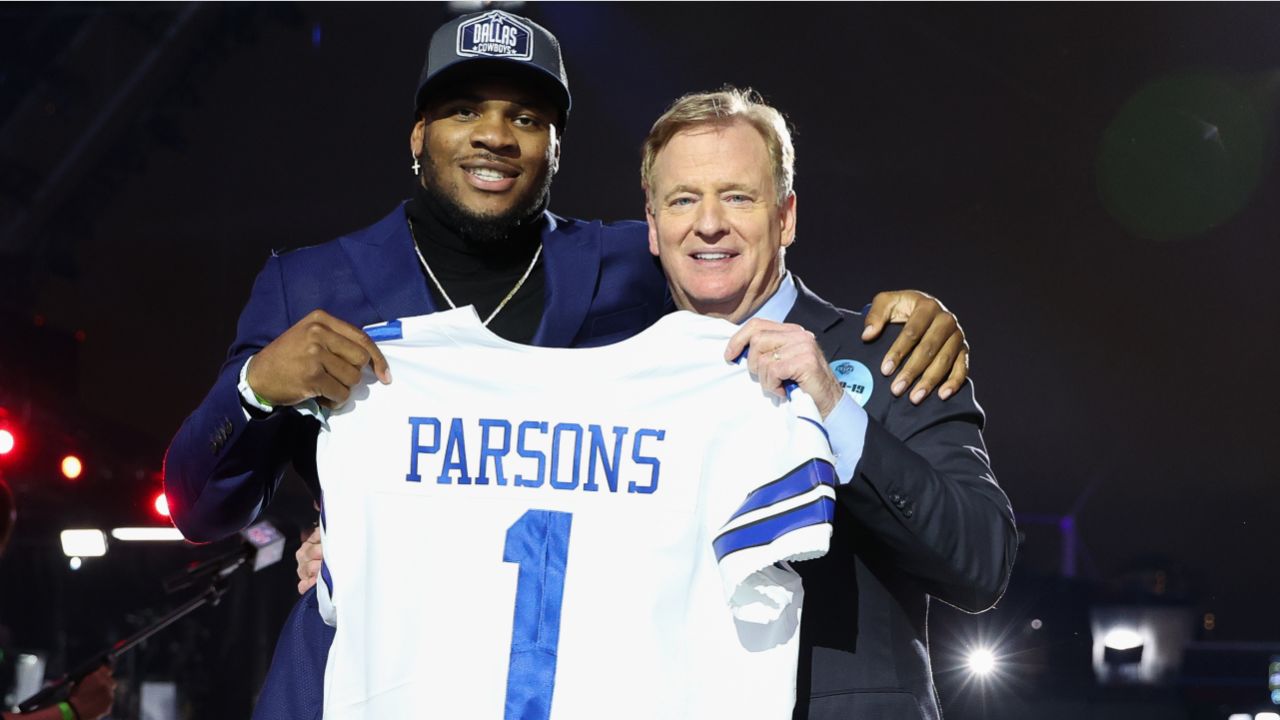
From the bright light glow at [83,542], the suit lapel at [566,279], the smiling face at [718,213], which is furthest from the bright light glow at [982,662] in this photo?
the smiling face at [718,213]

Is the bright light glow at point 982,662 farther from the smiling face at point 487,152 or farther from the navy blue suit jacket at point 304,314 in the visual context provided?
the smiling face at point 487,152

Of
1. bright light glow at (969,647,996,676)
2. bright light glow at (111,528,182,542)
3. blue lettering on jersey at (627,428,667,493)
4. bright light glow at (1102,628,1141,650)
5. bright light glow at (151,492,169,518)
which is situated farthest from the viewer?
bright light glow at (1102,628,1141,650)

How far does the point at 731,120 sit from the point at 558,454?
581 millimetres

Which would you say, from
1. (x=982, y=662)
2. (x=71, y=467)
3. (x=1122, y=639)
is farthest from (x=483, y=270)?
(x=1122, y=639)

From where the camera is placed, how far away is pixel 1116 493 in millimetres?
6598

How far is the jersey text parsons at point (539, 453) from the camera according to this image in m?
1.71

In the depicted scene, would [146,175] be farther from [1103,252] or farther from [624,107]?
[1103,252]

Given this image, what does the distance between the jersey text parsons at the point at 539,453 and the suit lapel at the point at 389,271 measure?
0.31 m

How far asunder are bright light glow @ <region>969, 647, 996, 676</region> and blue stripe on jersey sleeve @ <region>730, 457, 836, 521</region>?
4987mm

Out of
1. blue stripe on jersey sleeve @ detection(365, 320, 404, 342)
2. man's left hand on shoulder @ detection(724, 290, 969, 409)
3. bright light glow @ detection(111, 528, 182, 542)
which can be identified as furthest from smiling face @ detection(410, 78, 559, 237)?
bright light glow @ detection(111, 528, 182, 542)

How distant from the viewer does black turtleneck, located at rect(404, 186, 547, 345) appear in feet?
6.81

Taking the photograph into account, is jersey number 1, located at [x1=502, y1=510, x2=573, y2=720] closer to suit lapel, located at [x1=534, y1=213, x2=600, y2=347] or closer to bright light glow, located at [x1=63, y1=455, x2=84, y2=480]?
suit lapel, located at [x1=534, y1=213, x2=600, y2=347]

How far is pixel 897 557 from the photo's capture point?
5.59 ft

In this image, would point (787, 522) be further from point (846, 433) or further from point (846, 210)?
point (846, 210)
